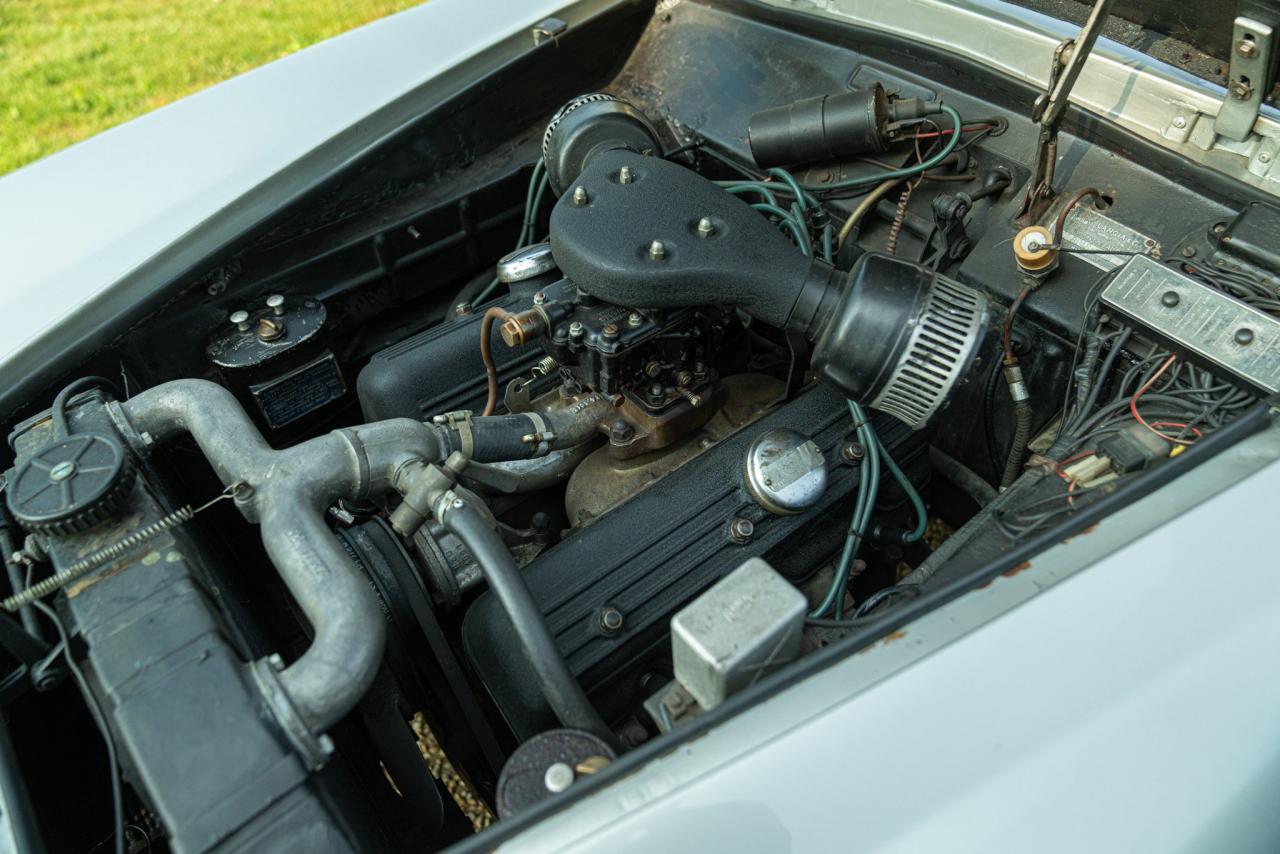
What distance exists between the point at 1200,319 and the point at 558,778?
109 centimetres

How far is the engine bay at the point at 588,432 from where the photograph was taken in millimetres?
1035

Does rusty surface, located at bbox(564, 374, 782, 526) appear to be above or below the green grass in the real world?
above

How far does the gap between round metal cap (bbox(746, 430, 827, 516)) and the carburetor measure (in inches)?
7.4

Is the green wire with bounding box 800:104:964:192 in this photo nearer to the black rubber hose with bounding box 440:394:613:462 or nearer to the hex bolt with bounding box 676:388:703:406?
the hex bolt with bounding box 676:388:703:406

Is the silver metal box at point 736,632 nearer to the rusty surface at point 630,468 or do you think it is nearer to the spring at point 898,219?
the rusty surface at point 630,468

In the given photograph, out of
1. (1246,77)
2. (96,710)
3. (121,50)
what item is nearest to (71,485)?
(96,710)

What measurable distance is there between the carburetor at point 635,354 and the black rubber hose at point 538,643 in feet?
1.32

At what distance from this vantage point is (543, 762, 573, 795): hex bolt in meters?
0.96

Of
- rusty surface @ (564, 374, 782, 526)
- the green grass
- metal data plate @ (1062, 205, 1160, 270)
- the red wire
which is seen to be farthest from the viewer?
the green grass

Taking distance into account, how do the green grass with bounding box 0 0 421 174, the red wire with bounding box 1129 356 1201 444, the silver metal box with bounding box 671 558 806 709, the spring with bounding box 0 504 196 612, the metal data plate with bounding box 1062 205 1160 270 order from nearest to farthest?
1. the silver metal box with bounding box 671 558 806 709
2. the spring with bounding box 0 504 196 612
3. the red wire with bounding box 1129 356 1201 444
4. the metal data plate with bounding box 1062 205 1160 270
5. the green grass with bounding box 0 0 421 174

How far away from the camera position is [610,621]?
1322 millimetres

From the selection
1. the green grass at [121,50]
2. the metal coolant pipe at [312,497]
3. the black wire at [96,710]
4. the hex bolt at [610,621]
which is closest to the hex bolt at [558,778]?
the metal coolant pipe at [312,497]

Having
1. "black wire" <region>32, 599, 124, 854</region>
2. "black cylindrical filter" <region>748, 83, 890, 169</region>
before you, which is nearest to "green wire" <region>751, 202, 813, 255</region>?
"black cylindrical filter" <region>748, 83, 890, 169</region>

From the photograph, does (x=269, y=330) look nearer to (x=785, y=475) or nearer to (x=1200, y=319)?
(x=785, y=475)
